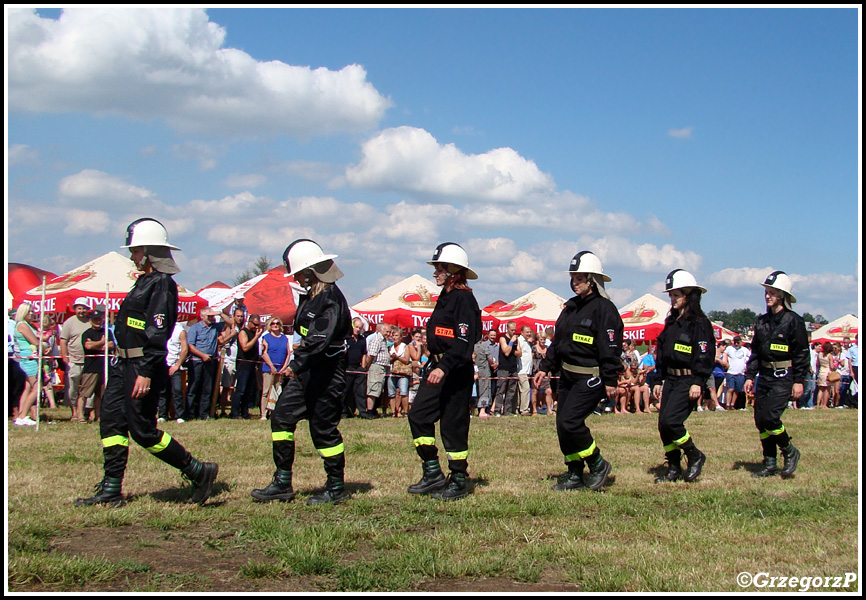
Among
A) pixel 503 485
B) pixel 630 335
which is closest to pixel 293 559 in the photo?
pixel 503 485

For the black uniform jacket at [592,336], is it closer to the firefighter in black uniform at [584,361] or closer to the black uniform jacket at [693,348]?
the firefighter in black uniform at [584,361]

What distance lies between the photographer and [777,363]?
8609 millimetres

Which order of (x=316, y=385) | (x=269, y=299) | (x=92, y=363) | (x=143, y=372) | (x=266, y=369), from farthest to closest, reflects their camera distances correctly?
(x=269, y=299), (x=266, y=369), (x=92, y=363), (x=316, y=385), (x=143, y=372)

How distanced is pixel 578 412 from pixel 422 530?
7.42 ft

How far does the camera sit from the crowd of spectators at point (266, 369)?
13.7 meters

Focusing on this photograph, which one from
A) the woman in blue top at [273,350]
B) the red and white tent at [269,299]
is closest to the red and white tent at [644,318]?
the red and white tent at [269,299]

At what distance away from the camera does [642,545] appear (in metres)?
5.28

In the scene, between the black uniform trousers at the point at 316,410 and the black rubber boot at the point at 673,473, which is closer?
the black uniform trousers at the point at 316,410

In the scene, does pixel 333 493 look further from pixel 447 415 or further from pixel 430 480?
pixel 447 415

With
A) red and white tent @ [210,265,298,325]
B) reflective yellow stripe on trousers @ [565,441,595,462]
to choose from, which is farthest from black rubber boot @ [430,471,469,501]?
red and white tent @ [210,265,298,325]

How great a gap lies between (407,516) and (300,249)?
245cm

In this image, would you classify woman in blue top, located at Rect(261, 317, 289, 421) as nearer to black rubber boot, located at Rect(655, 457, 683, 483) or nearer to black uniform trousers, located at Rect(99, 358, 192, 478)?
black uniform trousers, located at Rect(99, 358, 192, 478)

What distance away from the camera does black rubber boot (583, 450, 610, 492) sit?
7527 mm

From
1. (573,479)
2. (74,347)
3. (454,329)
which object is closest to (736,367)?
(573,479)
